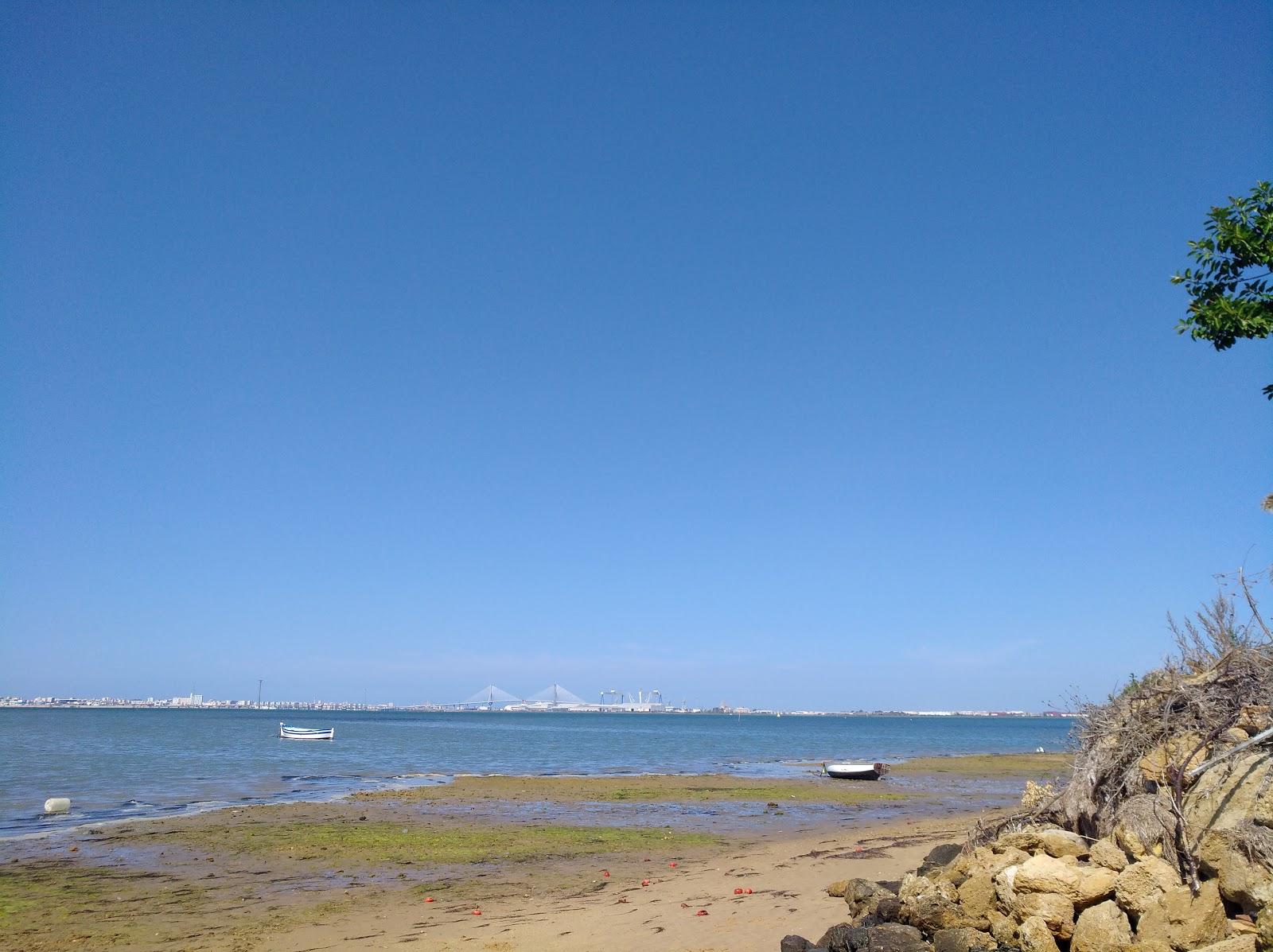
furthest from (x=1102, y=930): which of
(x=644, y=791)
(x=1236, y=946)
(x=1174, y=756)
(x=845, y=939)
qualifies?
(x=644, y=791)

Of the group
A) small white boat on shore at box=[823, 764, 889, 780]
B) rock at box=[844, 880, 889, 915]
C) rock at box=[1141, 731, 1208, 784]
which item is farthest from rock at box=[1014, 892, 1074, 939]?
small white boat on shore at box=[823, 764, 889, 780]

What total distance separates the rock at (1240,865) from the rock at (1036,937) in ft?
5.06

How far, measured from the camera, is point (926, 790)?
37.4m

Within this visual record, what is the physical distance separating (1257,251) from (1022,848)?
6.69 m

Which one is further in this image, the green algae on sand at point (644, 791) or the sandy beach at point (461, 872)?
the green algae on sand at point (644, 791)

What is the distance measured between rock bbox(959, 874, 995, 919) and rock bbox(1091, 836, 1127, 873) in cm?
108

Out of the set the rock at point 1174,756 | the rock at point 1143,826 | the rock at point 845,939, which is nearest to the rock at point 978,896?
the rock at point 845,939

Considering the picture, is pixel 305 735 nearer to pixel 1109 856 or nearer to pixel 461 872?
pixel 461 872

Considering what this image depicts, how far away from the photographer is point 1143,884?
322 inches

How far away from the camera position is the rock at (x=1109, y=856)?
28.8 feet

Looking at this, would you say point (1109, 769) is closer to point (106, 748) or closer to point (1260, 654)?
point (1260, 654)

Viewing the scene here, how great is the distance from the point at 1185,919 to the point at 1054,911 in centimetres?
119

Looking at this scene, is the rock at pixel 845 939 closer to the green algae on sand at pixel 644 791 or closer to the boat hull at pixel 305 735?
the green algae on sand at pixel 644 791

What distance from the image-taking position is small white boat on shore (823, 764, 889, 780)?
4091cm
